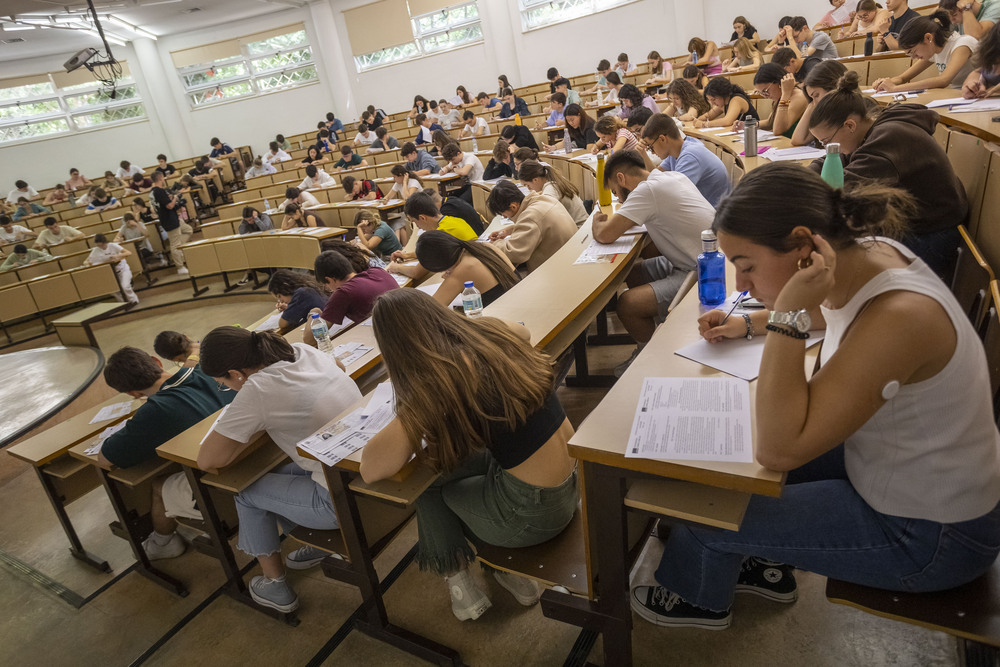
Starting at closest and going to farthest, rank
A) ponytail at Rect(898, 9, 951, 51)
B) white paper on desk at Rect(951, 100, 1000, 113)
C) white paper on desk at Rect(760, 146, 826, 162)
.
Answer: white paper on desk at Rect(951, 100, 1000, 113)
white paper on desk at Rect(760, 146, 826, 162)
ponytail at Rect(898, 9, 951, 51)

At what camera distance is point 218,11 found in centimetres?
1527

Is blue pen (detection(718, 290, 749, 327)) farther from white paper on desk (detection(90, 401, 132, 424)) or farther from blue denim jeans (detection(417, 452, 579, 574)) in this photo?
white paper on desk (detection(90, 401, 132, 424))

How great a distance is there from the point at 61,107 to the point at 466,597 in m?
19.9

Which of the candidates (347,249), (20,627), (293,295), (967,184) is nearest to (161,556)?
(20,627)

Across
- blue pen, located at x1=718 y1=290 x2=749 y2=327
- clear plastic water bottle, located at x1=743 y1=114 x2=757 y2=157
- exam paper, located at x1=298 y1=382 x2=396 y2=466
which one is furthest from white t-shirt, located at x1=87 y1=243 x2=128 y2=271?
blue pen, located at x1=718 y1=290 x2=749 y2=327

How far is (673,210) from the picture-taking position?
9.70ft

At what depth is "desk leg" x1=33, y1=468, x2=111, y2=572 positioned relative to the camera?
294cm

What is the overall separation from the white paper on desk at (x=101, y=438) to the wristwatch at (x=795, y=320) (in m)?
2.68

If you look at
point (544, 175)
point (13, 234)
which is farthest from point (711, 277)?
point (13, 234)

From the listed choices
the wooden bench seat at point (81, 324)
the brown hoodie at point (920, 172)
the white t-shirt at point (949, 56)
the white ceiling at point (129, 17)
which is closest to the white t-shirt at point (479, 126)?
the wooden bench seat at point (81, 324)

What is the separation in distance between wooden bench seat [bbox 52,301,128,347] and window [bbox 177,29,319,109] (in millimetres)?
12439

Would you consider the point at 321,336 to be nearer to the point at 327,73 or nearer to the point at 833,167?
the point at 833,167

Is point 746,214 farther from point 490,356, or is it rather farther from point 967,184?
point 967,184

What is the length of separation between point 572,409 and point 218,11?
54.7 ft
